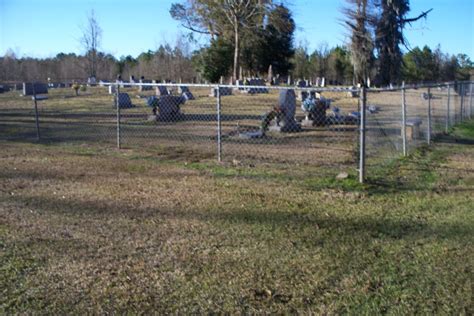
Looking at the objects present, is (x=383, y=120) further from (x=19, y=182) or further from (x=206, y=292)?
(x=206, y=292)

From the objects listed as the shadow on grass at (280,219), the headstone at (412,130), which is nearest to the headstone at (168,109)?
the headstone at (412,130)

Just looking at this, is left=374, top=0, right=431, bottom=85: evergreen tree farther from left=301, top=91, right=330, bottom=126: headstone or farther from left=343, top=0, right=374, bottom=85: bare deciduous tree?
left=301, top=91, right=330, bottom=126: headstone

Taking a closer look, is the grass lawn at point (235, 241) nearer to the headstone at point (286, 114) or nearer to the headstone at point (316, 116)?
the headstone at point (286, 114)

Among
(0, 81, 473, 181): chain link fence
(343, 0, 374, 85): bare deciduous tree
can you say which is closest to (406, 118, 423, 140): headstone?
(0, 81, 473, 181): chain link fence

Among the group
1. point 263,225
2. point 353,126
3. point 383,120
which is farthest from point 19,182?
point 383,120

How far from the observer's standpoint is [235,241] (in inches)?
202

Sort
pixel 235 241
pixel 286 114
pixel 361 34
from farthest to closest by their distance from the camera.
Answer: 1. pixel 361 34
2. pixel 286 114
3. pixel 235 241

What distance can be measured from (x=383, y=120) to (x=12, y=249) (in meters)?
16.1

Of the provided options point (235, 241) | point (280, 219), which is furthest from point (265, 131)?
point (235, 241)

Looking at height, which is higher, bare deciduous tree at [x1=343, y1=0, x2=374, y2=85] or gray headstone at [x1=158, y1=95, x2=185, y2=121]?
bare deciduous tree at [x1=343, y1=0, x2=374, y2=85]

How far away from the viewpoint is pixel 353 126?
1642 centimetres

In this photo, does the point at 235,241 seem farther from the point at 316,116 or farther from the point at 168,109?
the point at 168,109

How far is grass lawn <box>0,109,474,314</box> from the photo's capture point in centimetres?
383

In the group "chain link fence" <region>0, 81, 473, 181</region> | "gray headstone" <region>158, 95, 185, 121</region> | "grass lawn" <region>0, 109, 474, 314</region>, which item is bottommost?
"grass lawn" <region>0, 109, 474, 314</region>
